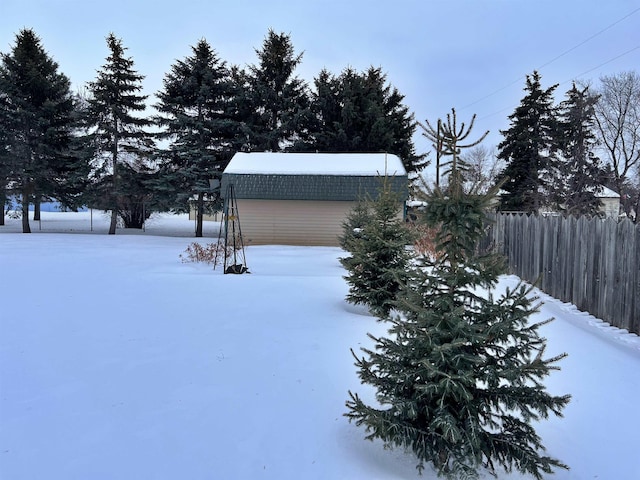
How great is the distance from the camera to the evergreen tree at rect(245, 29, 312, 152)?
24.1 m

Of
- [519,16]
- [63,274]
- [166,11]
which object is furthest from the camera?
[519,16]

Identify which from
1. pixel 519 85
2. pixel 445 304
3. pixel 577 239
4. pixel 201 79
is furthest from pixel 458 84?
pixel 445 304

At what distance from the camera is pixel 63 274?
845 centimetres

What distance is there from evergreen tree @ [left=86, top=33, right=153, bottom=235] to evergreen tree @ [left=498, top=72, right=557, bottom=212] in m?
22.5

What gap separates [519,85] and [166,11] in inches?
917

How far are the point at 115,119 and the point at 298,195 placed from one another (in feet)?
41.6

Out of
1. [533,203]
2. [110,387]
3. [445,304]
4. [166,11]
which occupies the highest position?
[166,11]

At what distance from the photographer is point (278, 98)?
24.8m

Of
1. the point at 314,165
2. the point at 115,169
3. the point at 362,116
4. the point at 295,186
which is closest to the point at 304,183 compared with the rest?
the point at 295,186

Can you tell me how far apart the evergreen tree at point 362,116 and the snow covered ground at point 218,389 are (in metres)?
19.3

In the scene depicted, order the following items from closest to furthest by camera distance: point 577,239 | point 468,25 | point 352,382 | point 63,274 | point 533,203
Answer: point 352,382 → point 577,239 → point 63,274 → point 468,25 → point 533,203

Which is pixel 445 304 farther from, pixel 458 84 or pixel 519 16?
pixel 458 84

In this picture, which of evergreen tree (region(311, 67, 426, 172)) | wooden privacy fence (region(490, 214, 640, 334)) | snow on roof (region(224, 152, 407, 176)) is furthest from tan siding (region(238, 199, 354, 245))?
evergreen tree (region(311, 67, 426, 172))

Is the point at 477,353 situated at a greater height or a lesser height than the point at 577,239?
lesser
